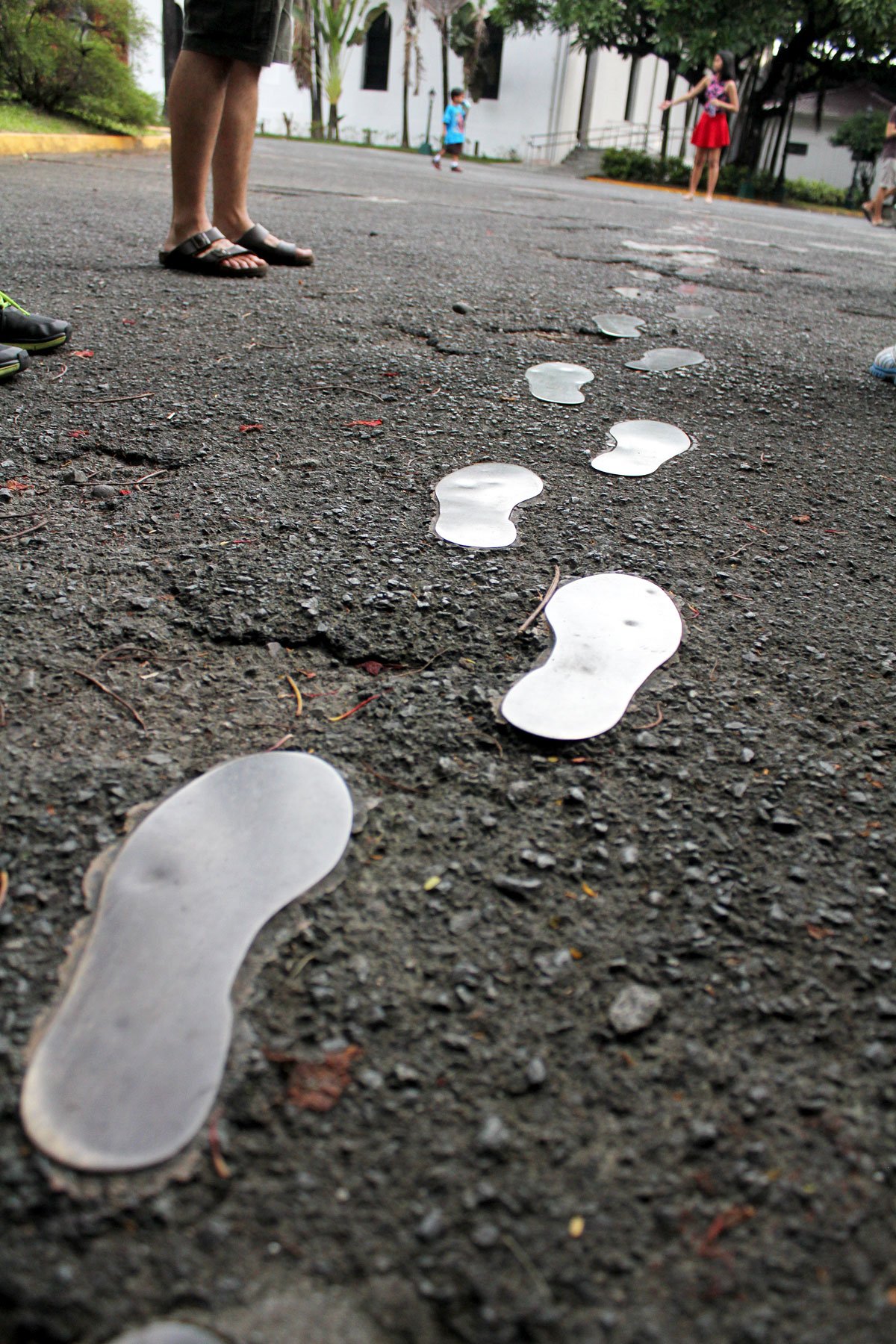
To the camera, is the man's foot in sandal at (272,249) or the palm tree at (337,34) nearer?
the man's foot in sandal at (272,249)

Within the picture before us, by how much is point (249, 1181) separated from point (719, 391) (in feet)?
6.77

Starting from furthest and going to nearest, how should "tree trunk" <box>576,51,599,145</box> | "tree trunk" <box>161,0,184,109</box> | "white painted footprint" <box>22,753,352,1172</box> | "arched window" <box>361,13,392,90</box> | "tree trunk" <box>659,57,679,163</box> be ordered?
1. "arched window" <box>361,13,392,90</box>
2. "tree trunk" <box>576,51,599,145</box>
3. "tree trunk" <box>659,57,679,163</box>
4. "tree trunk" <box>161,0,184,109</box>
5. "white painted footprint" <box>22,753,352,1172</box>

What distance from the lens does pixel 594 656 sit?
1.18 m

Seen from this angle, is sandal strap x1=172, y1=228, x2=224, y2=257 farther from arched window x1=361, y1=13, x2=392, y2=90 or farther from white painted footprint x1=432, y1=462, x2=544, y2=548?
arched window x1=361, y1=13, x2=392, y2=90

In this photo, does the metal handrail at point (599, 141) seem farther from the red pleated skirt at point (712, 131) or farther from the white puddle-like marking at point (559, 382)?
the white puddle-like marking at point (559, 382)

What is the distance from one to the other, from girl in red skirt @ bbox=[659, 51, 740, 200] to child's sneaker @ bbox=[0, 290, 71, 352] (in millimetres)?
9690

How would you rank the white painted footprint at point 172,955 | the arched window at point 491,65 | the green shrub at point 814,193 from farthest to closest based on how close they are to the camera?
the arched window at point 491,65 → the green shrub at point 814,193 → the white painted footprint at point 172,955

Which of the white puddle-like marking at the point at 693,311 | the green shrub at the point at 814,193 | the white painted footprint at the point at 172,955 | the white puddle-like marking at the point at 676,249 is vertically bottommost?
the white painted footprint at the point at 172,955

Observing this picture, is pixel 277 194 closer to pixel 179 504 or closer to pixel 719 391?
pixel 719 391

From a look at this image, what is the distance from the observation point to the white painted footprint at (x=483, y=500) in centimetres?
147

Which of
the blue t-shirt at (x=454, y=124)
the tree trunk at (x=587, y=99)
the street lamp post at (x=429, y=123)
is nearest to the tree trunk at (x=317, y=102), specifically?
the street lamp post at (x=429, y=123)

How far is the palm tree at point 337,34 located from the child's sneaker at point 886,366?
26.7 m

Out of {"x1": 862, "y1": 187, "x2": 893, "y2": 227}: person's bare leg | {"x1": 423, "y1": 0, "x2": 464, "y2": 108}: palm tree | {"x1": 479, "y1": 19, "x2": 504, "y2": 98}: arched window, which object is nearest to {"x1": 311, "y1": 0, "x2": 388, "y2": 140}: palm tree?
{"x1": 423, "y1": 0, "x2": 464, "y2": 108}: palm tree

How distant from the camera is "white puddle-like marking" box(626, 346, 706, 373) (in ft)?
7.73
